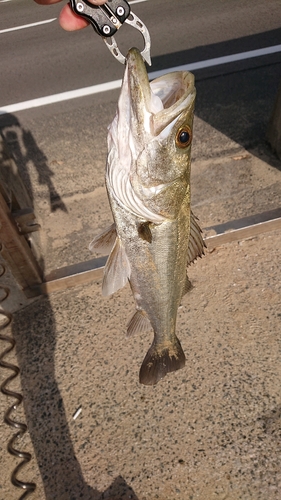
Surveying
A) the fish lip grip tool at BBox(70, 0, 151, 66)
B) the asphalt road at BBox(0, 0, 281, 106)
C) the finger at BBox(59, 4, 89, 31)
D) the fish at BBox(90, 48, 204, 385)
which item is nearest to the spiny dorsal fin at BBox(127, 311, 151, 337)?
the fish at BBox(90, 48, 204, 385)

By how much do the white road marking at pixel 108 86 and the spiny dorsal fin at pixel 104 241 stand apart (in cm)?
663

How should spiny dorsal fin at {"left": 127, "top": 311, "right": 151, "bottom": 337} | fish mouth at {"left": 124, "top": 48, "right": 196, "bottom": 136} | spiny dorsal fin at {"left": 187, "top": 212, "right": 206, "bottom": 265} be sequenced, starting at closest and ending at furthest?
fish mouth at {"left": 124, "top": 48, "right": 196, "bottom": 136}
spiny dorsal fin at {"left": 187, "top": 212, "right": 206, "bottom": 265}
spiny dorsal fin at {"left": 127, "top": 311, "right": 151, "bottom": 337}

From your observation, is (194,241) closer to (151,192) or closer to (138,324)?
(151,192)

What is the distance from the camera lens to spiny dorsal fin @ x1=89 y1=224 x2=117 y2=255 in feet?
7.25

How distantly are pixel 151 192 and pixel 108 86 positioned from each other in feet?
22.8

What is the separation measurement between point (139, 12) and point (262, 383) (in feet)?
36.9

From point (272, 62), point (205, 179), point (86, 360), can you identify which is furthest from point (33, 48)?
point (86, 360)

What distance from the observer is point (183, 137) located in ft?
6.15

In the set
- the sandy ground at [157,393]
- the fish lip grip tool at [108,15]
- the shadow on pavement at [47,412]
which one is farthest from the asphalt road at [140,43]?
the fish lip grip tool at [108,15]

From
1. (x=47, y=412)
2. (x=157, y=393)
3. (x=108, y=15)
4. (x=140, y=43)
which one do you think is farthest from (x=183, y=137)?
(x=140, y=43)

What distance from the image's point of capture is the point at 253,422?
10.4 feet

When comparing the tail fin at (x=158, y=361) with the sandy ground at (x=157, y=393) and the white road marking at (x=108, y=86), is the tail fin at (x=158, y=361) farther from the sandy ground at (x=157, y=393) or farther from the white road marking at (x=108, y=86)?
the white road marking at (x=108, y=86)

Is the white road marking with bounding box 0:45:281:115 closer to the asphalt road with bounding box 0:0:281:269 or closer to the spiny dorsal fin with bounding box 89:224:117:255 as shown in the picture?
the asphalt road with bounding box 0:0:281:269

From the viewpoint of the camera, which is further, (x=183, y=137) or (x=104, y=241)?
(x=104, y=241)
